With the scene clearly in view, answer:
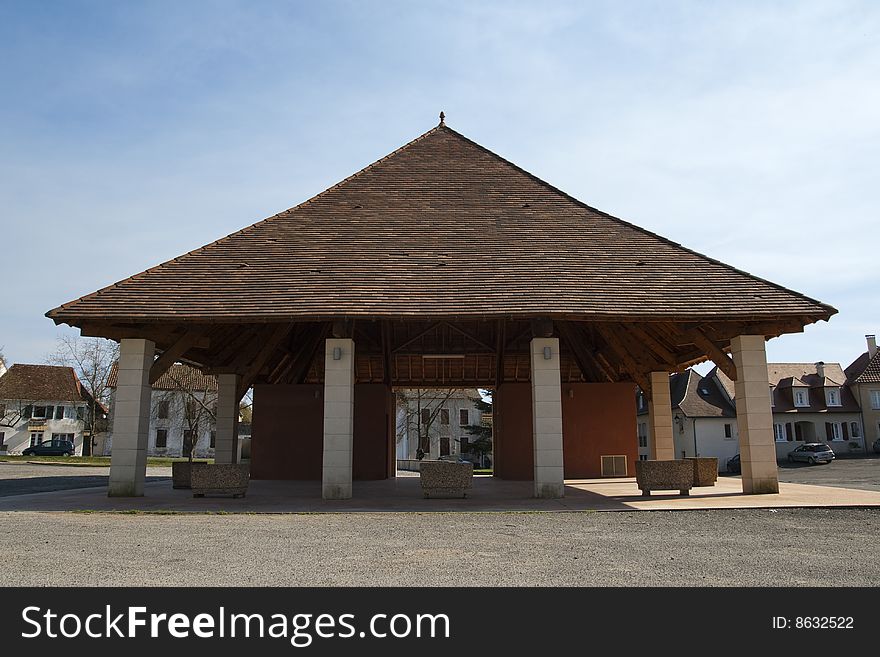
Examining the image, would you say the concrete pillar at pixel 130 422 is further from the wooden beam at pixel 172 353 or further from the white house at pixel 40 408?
the white house at pixel 40 408

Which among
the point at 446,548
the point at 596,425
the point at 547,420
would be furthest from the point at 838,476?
the point at 446,548

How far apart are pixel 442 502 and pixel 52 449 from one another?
48.8 metres

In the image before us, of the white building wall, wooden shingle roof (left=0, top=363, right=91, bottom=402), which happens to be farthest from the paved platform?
wooden shingle roof (left=0, top=363, right=91, bottom=402)

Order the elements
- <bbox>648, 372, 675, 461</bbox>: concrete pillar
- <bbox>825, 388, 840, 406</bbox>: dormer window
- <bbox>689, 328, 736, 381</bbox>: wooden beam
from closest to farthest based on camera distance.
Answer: <bbox>689, 328, 736, 381</bbox>: wooden beam
<bbox>648, 372, 675, 461</bbox>: concrete pillar
<bbox>825, 388, 840, 406</bbox>: dormer window

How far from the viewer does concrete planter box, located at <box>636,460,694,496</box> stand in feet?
42.1

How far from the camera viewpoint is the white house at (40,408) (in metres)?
54.1

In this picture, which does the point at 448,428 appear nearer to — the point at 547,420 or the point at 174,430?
the point at 174,430

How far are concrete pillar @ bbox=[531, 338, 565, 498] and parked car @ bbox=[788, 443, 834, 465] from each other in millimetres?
32264

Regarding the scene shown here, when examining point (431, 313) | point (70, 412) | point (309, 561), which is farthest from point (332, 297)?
point (70, 412)

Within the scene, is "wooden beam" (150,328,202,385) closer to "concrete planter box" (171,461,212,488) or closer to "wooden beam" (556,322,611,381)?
"concrete planter box" (171,461,212,488)

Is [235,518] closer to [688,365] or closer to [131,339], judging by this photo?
[131,339]

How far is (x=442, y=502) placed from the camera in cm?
1238

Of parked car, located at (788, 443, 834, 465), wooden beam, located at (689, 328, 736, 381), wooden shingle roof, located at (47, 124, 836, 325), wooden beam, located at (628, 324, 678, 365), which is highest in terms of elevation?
wooden shingle roof, located at (47, 124, 836, 325)
